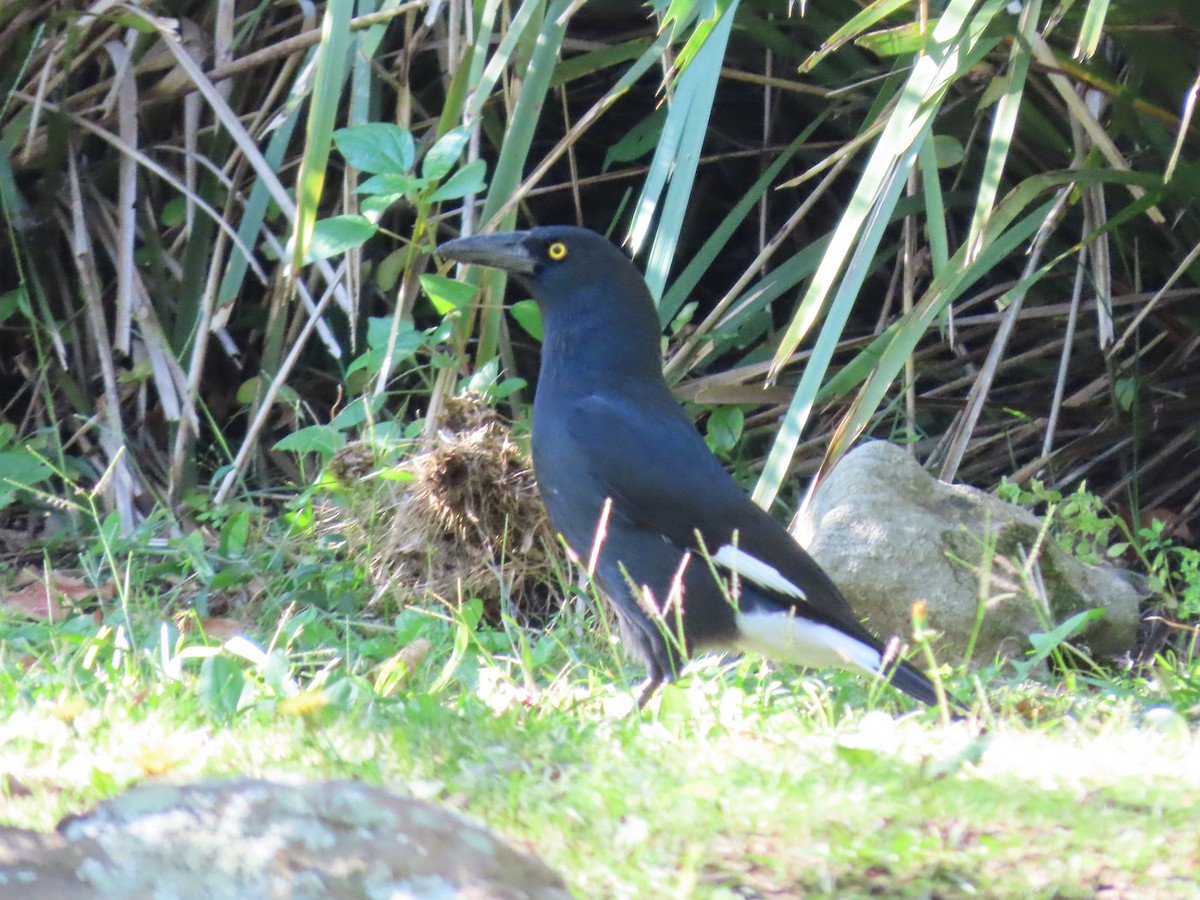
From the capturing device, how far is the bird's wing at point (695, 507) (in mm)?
3148

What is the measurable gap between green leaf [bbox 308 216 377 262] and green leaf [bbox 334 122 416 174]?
0.54ft

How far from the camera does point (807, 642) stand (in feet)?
10.1

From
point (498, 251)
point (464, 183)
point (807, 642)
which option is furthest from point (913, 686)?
point (464, 183)

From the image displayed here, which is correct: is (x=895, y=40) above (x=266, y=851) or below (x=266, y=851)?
above

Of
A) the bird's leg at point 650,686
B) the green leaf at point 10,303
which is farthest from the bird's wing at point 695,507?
the green leaf at point 10,303

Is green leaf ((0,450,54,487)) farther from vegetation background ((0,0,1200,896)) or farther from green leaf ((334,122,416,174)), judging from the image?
green leaf ((334,122,416,174))

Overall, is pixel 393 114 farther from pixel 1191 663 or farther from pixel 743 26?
pixel 1191 663

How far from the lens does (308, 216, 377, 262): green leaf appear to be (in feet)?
11.4

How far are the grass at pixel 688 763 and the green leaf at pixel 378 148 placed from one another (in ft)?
4.41

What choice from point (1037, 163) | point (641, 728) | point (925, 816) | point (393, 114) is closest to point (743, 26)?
point (1037, 163)

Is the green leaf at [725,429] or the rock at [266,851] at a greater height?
the rock at [266,851]

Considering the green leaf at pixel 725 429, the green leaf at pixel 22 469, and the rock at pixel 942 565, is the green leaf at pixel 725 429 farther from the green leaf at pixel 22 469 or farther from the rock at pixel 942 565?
the green leaf at pixel 22 469

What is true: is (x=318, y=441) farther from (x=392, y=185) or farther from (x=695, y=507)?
(x=695, y=507)

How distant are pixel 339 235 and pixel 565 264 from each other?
0.55m
